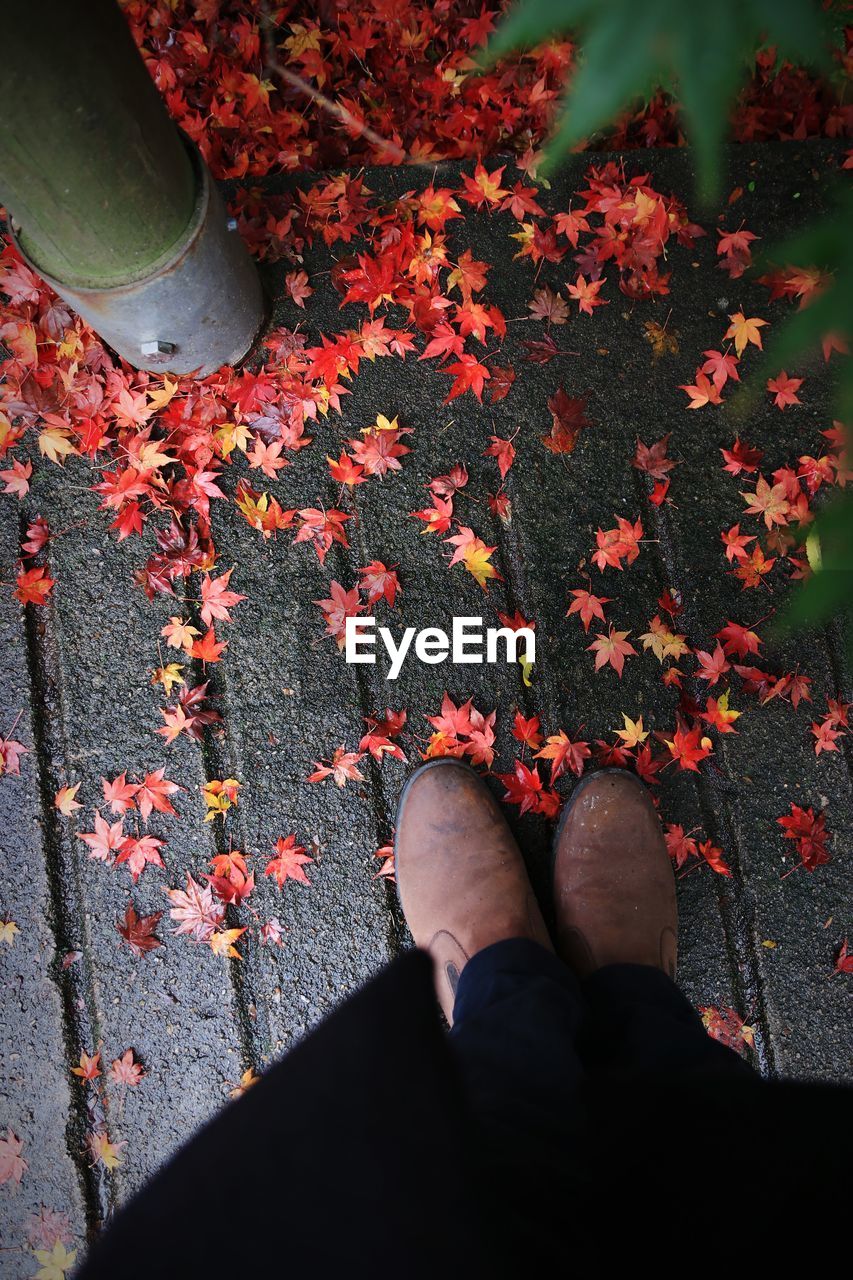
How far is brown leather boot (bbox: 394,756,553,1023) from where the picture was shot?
188 centimetres

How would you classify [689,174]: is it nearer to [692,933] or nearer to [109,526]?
[109,526]

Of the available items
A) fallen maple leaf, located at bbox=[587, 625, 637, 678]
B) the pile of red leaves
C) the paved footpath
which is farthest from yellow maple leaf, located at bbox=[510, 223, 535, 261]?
fallen maple leaf, located at bbox=[587, 625, 637, 678]

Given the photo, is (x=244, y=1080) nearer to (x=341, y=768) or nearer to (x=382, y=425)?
(x=341, y=768)

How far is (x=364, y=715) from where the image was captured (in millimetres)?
1989

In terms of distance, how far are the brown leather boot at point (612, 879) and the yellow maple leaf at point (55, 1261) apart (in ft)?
4.51

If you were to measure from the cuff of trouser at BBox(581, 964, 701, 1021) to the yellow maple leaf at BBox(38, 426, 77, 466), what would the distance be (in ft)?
6.09

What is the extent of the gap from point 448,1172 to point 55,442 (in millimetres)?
1845

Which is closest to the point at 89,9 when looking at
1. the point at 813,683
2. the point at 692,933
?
the point at 813,683

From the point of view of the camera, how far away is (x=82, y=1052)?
1.91 metres

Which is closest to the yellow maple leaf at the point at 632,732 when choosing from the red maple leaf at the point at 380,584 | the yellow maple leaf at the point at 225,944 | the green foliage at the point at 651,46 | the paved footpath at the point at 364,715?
the paved footpath at the point at 364,715

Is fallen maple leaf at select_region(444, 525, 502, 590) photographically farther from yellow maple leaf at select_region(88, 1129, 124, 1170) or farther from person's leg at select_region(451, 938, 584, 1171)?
yellow maple leaf at select_region(88, 1129, 124, 1170)

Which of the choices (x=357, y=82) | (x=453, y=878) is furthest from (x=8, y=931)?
(x=357, y=82)

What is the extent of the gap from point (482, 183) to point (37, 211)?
124 centimetres

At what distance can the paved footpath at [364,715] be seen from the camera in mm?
1912
